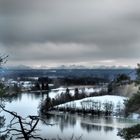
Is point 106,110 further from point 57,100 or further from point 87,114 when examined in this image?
point 57,100

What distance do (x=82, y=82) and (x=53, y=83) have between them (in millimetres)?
11147

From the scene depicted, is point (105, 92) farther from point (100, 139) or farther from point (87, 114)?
point (100, 139)

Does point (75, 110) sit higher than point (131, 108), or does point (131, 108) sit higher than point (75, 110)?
point (131, 108)

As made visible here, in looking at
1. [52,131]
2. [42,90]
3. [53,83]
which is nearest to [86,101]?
[42,90]

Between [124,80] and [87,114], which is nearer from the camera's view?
[87,114]

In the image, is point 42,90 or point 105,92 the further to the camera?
point 42,90

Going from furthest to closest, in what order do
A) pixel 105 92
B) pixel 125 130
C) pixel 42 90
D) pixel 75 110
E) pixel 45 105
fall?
pixel 42 90 → pixel 105 92 → pixel 75 110 → pixel 45 105 → pixel 125 130

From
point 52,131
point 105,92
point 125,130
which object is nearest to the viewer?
point 125,130

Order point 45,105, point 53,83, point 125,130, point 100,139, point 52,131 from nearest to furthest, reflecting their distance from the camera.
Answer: point 125,130 < point 100,139 < point 52,131 < point 45,105 < point 53,83

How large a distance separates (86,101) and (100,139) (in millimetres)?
43316

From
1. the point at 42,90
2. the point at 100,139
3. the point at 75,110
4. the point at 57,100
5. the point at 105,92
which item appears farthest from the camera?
the point at 42,90

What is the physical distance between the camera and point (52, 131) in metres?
43.7

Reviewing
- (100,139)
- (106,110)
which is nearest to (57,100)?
(106,110)

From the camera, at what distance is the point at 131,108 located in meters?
7.00
